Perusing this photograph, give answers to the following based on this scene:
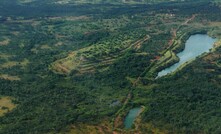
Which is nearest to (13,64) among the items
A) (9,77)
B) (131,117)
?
(9,77)

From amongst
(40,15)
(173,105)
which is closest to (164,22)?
(40,15)

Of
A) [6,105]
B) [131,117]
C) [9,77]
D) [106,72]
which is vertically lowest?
[131,117]

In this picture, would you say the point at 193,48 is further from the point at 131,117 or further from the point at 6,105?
the point at 6,105

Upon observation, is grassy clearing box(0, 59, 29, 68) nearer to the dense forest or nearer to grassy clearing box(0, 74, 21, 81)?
the dense forest

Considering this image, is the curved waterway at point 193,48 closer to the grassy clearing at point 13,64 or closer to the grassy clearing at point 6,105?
the grassy clearing at point 6,105

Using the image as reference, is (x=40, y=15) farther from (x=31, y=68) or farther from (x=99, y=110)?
(x=99, y=110)

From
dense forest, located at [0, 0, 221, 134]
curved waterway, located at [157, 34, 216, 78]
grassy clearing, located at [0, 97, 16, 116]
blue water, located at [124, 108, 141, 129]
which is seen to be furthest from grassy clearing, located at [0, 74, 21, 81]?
curved waterway, located at [157, 34, 216, 78]

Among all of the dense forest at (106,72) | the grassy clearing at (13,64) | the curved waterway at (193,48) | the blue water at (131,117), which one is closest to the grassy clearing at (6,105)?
the dense forest at (106,72)
